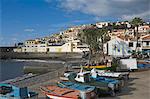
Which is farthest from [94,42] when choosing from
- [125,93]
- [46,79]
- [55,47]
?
[125,93]

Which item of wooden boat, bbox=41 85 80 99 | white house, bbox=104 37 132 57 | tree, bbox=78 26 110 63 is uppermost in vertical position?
tree, bbox=78 26 110 63

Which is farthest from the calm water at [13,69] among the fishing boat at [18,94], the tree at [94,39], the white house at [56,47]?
the white house at [56,47]

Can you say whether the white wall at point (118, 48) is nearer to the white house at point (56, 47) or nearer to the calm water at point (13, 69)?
the calm water at point (13, 69)

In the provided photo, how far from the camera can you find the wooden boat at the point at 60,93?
16844 mm

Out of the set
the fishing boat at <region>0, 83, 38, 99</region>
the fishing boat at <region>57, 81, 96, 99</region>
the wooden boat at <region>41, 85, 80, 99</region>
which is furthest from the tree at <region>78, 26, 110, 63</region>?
the fishing boat at <region>0, 83, 38, 99</region>

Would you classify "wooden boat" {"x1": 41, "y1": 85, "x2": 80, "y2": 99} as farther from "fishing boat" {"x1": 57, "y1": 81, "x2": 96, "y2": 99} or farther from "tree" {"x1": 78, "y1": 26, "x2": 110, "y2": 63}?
"tree" {"x1": 78, "y1": 26, "x2": 110, "y2": 63}

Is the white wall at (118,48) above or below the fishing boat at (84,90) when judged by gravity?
above

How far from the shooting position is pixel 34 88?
2181 cm

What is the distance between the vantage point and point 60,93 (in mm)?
17281

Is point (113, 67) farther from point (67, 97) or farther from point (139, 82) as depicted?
point (67, 97)

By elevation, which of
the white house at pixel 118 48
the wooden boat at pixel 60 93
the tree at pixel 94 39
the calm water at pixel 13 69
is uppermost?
the tree at pixel 94 39

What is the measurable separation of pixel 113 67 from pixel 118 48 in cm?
3169

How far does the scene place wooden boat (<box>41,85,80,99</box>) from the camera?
16.8m

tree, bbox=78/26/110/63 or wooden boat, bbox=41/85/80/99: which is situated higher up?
tree, bbox=78/26/110/63
